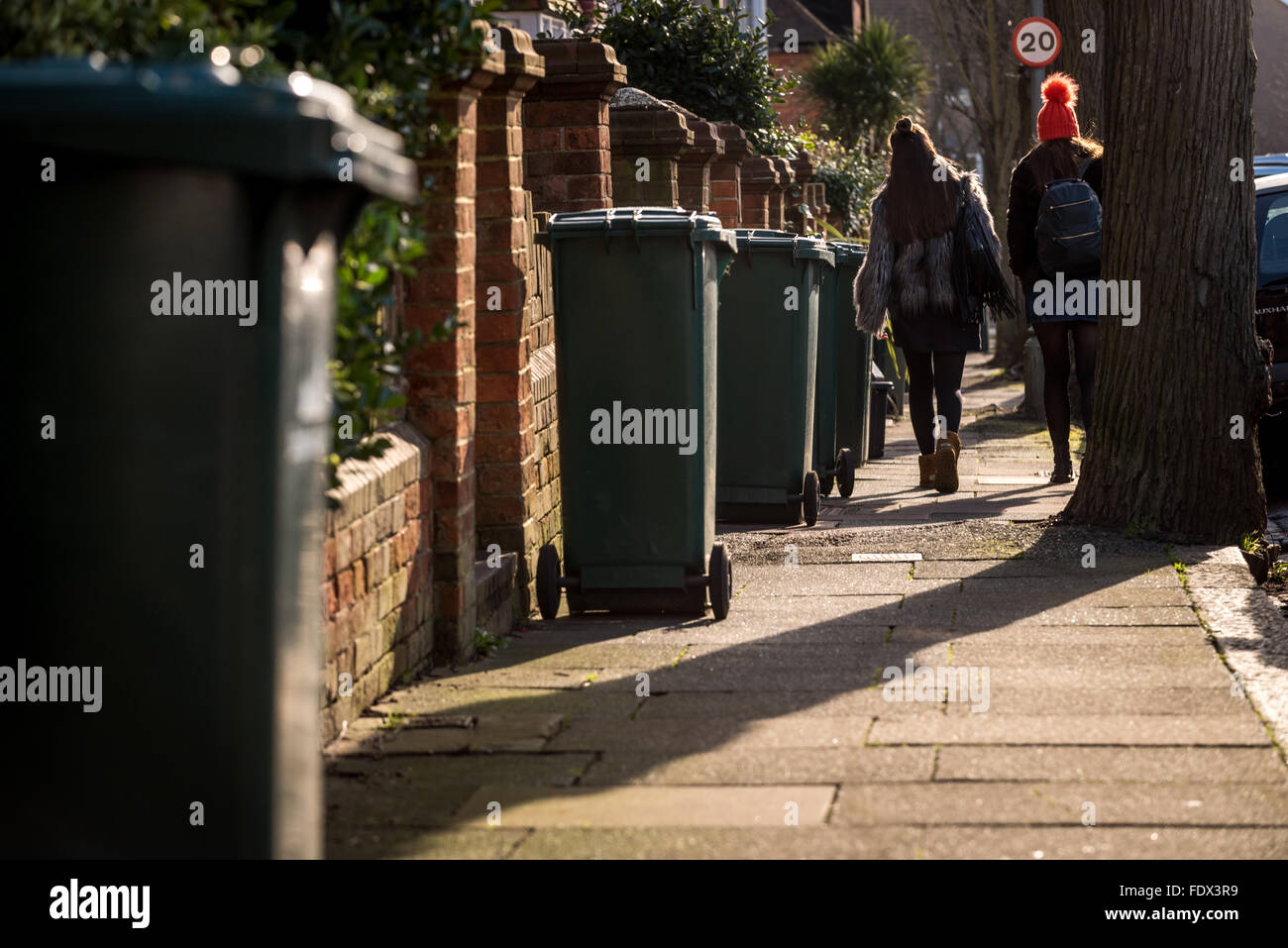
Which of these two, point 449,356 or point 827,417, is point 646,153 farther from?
point 449,356

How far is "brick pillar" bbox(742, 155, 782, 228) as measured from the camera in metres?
12.9

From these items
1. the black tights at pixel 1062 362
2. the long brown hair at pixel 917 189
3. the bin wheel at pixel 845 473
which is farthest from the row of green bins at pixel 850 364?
the black tights at pixel 1062 362

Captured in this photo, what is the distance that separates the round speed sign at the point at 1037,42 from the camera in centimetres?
1634

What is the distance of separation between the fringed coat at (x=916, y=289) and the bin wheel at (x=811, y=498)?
1577mm

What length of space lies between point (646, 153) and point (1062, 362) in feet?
8.26

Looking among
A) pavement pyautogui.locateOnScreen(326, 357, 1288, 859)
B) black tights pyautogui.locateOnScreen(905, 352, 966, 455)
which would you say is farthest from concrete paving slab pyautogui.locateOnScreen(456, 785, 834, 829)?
black tights pyautogui.locateOnScreen(905, 352, 966, 455)

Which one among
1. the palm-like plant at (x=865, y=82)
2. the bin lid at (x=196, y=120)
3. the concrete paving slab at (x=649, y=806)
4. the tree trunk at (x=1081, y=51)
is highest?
the palm-like plant at (x=865, y=82)

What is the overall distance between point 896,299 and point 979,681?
195 inches

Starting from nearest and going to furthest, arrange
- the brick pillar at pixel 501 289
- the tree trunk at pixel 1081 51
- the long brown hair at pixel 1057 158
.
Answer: the brick pillar at pixel 501 289
the long brown hair at pixel 1057 158
the tree trunk at pixel 1081 51

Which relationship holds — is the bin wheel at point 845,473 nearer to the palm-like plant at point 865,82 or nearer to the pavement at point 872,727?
the pavement at point 872,727

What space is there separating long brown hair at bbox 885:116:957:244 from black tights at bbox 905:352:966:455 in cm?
70

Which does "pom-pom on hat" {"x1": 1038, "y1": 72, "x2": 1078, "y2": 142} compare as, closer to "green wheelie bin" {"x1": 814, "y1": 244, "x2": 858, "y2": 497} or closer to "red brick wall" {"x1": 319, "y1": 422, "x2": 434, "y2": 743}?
"green wheelie bin" {"x1": 814, "y1": 244, "x2": 858, "y2": 497}

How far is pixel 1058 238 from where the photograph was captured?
30.3 feet
